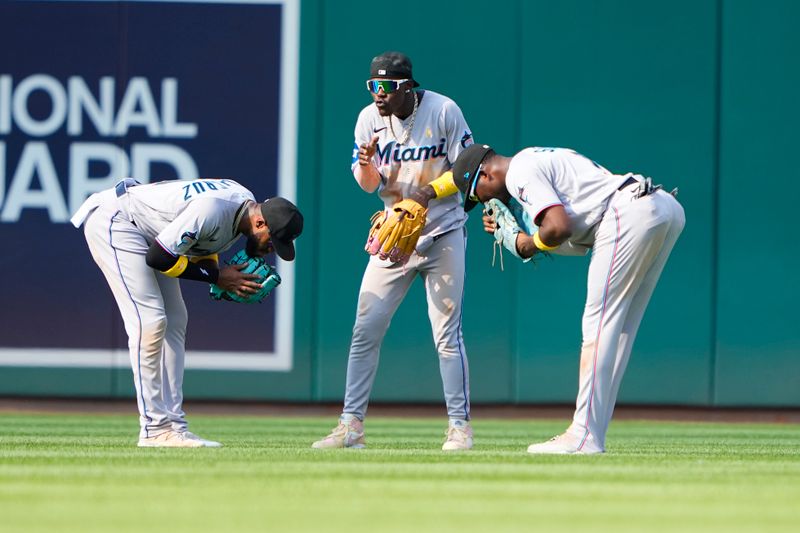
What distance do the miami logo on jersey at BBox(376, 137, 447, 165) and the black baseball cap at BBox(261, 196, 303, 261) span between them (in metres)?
0.81

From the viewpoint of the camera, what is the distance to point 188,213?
257 inches

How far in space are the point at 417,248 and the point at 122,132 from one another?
14.2 ft

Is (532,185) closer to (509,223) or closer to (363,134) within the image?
(509,223)

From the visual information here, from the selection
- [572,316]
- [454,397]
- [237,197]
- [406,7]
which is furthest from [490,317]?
[237,197]

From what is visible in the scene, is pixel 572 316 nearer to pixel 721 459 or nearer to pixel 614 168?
pixel 614 168

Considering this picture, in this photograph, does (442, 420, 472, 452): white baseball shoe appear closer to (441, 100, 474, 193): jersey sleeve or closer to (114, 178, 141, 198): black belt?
(441, 100, 474, 193): jersey sleeve

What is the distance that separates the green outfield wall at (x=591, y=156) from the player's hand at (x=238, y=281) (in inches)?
156

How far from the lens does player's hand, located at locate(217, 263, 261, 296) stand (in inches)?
266

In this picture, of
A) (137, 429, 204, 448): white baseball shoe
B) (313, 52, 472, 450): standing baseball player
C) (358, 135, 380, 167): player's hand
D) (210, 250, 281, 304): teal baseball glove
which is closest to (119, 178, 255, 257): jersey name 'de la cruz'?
(210, 250, 281, 304): teal baseball glove

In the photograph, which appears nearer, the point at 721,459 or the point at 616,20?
the point at 721,459

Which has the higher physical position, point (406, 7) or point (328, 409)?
point (406, 7)

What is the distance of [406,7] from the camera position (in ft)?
35.1

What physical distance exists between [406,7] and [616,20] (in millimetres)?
1657

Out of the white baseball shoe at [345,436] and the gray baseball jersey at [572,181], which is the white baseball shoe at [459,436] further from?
the gray baseball jersey at [572,181]
